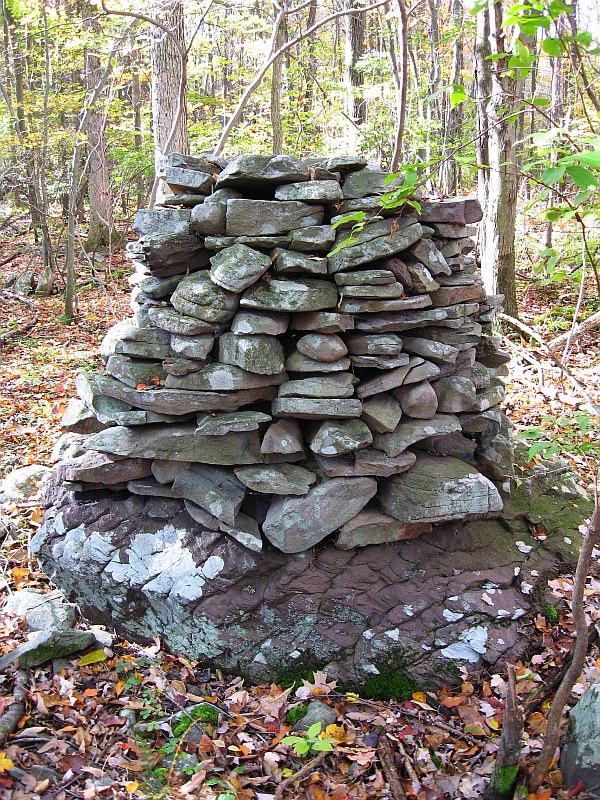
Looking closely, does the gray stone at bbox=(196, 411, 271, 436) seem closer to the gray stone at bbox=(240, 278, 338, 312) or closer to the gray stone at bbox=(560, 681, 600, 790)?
the gray stone at bbox=(240, 278, 338, 312)

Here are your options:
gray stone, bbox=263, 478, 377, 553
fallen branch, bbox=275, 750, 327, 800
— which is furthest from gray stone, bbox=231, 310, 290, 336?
fallen branch, bbox=275, 750, 327, 800

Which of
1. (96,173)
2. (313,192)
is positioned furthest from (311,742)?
(96,173)

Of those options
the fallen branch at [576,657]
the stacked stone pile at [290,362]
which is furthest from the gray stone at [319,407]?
the fallen branch at [576,657]

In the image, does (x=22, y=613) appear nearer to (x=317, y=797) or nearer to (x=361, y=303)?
(x=317, y=797)

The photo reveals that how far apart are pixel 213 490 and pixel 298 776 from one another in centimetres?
194

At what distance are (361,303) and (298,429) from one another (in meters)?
1.05

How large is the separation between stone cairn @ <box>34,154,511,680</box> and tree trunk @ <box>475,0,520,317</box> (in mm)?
3453

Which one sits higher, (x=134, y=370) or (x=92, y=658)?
(x=134, y=370)

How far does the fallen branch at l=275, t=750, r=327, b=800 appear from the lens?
3416 millimetres

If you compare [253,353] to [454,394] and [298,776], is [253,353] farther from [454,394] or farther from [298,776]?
[298,776]

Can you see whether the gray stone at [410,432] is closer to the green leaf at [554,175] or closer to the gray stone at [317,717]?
the gray stone at [317,717]

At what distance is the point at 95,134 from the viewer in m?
14.8

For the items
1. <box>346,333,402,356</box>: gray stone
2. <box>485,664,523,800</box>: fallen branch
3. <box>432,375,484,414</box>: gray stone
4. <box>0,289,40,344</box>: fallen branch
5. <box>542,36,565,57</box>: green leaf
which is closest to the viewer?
<box>542,36,565,57</box>: green leaf

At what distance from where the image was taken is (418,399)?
466 centimetres
